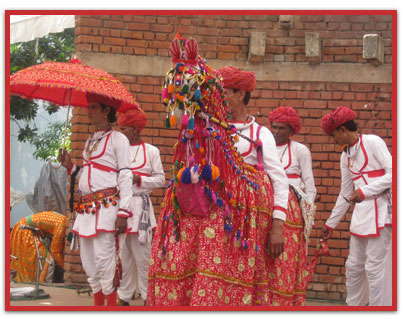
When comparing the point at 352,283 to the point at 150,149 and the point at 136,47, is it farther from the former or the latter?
the point at 136,47

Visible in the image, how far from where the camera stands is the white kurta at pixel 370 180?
747 cm

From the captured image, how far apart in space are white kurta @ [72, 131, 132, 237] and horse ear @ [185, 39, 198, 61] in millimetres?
2138

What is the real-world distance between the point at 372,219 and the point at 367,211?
0.35 feet

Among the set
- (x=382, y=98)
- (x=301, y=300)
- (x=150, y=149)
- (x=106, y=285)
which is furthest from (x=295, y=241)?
(x=382, y=98)

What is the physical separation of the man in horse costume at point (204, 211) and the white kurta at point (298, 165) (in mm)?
3100

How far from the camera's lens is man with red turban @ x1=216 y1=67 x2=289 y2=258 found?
17.9 ft

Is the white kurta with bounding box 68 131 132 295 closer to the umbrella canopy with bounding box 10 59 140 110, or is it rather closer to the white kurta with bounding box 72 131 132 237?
the white kurta with bounding box 72 131 132 237

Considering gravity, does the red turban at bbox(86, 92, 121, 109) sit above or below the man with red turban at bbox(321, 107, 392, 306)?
above

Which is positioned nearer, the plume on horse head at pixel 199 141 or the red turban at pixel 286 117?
the plume on horse head at pixel 199 141

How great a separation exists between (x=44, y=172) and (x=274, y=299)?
10138mm

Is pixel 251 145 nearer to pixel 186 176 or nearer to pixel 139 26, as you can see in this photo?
pixel 186 176

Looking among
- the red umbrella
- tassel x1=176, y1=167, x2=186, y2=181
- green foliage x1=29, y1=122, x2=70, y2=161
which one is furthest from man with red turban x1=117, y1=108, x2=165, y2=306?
green foliage x1=29, y1=122, x2=70, y2=161

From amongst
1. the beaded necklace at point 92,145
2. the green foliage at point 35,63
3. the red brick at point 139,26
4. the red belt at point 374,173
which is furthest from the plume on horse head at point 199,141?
the green foliage at point 35,63

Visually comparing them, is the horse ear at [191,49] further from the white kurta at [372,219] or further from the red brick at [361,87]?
the red brick at [361,87]
